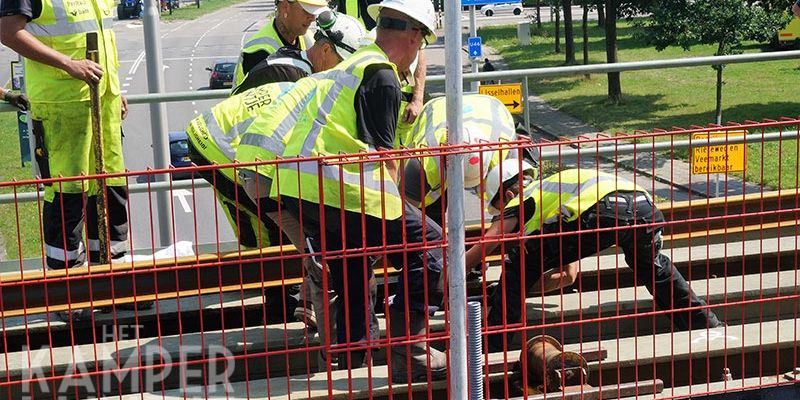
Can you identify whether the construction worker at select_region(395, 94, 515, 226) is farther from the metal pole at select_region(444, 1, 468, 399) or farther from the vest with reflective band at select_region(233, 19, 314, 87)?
the metal pole at select_region(444, 1, 468, 399)

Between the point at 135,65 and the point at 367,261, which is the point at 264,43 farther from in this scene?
the point at 135,65

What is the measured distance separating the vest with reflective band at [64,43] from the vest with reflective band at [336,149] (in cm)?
148

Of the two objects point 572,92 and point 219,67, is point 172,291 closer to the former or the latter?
point 572,92

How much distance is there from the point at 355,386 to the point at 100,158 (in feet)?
6.14

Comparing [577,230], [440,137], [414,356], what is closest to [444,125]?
[440,137]

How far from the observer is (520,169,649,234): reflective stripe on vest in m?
5.74

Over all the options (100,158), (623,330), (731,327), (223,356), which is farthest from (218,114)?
(731,327)

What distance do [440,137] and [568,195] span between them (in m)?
0.81

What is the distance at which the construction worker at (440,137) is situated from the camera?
241 inches

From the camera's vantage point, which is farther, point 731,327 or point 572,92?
point 572,92

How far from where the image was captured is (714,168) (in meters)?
7.02

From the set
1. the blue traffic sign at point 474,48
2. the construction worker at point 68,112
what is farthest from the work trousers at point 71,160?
the blue traffic sign at point 474,48

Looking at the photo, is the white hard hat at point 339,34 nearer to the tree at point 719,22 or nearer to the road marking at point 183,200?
the road marking at point 183,200

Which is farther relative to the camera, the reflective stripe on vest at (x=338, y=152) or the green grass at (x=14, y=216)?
the green grass at (x=14, y=216)
